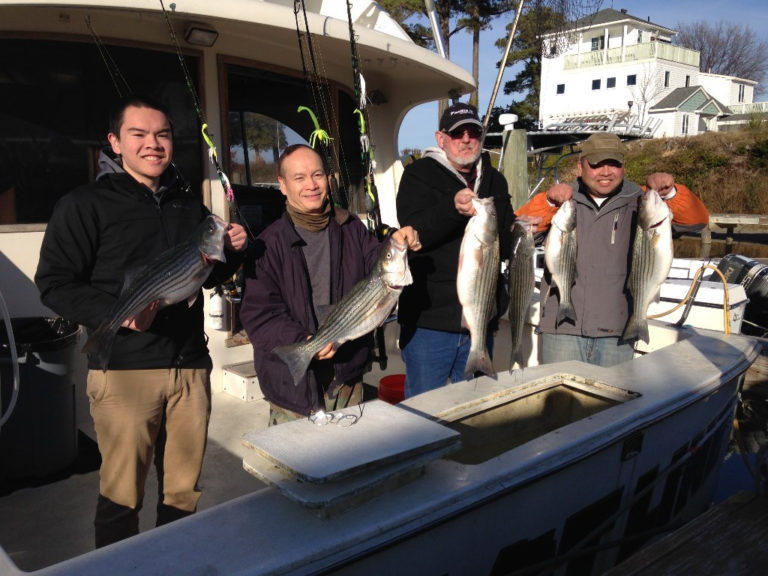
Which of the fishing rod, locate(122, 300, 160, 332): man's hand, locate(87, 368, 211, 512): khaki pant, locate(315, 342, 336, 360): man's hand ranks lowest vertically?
locate(87, 368, 211, 512): khaki pant

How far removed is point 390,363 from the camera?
6.41 metres

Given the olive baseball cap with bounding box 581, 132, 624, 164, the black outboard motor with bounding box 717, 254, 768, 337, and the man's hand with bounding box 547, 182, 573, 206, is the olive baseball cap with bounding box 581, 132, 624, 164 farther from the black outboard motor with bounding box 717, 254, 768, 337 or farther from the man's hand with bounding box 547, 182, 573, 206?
the black outboard motor with bounding box 717, 254, 768, 337

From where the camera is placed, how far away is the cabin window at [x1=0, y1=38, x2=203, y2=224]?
4270 millimetres

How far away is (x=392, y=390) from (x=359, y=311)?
2.22 meters

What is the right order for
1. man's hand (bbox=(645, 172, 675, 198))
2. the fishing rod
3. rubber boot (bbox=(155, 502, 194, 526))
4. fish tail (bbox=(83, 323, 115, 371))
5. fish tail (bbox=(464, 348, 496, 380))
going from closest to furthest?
fish tail (bbox=(83, 323, 115, 371)) → rubber boot (bbox=(155, 502, 194, 526)) → fish tail (bbox=(464, 348, 496, 380)) → man's hand (bbox=(645, 172, 675, 198)) → the fishing rod

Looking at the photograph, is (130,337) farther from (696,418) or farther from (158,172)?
(696,418)

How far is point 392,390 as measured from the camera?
459 cm

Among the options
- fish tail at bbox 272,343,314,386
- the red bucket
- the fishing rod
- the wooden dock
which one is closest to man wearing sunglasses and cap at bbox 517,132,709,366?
the wooden dock

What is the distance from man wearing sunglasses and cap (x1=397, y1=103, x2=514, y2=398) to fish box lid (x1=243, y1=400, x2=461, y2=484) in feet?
3.57

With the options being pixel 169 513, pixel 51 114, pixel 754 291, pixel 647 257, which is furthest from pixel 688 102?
pixel 169 513

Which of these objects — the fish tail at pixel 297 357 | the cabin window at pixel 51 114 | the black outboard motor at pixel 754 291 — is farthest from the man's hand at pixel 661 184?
the black outboard motor at pixel 754 291

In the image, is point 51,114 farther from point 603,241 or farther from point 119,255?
point 603,241

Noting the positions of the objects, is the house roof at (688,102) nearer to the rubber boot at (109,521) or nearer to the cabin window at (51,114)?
the cabin window at (51,114)

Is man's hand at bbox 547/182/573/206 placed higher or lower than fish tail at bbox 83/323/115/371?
higher
